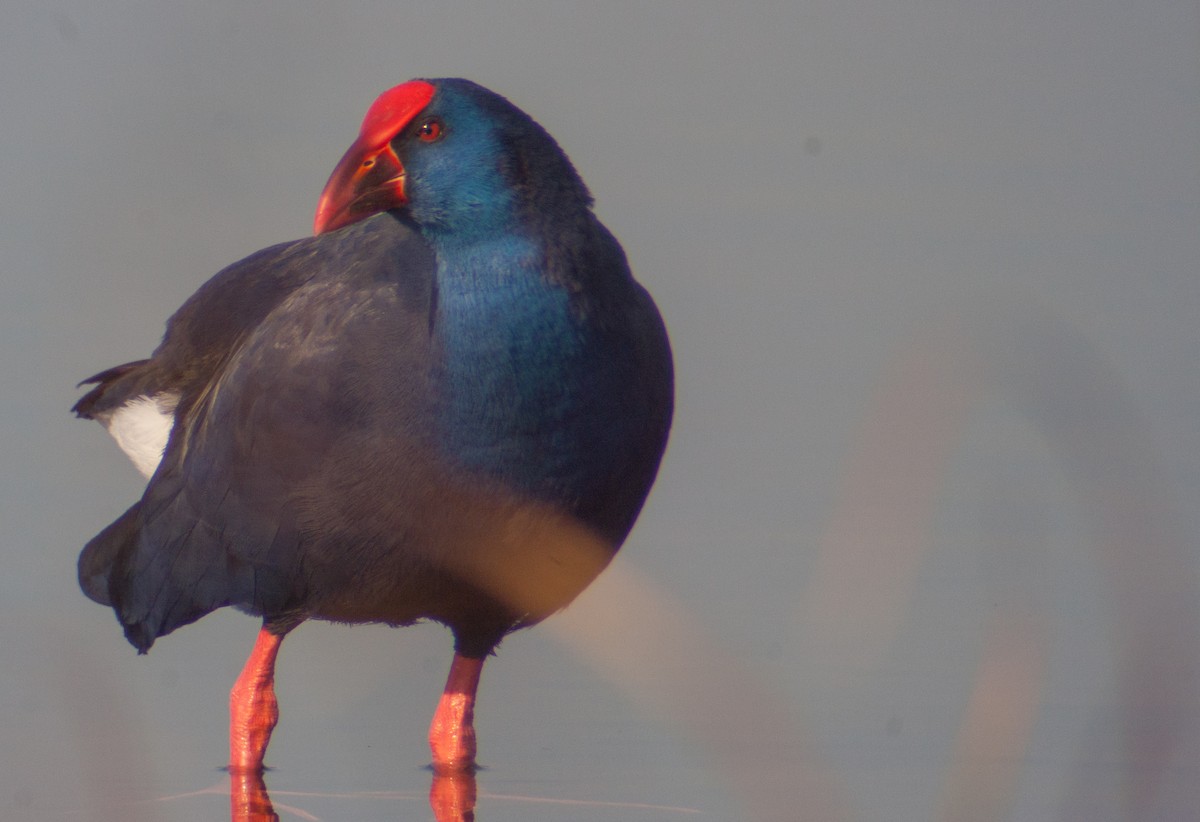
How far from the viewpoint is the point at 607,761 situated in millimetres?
3539

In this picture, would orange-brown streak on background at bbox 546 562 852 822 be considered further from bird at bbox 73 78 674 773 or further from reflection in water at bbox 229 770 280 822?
reflection in water at bbox 229 770 280 822

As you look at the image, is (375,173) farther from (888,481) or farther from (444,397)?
(888,481)

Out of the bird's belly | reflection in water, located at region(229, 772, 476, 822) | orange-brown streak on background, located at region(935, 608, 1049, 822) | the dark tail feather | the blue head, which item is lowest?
reflection in water, located at region(229, 772, 476, 822)

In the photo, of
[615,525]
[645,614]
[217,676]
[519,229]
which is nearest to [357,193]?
[519,229]

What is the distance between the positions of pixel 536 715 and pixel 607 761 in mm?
390

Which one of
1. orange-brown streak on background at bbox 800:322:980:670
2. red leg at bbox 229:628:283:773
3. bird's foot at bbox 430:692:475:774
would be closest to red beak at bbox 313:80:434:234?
red leg at bbox 229:628:283:773

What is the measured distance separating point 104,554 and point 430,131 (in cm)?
153

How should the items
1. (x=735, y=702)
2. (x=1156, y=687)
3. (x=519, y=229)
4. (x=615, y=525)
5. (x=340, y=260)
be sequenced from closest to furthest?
(x=1156, y=687) → (x=735, y=702) → (x=519, y=229) → (x=615, y=525) → (x=340, y=260)

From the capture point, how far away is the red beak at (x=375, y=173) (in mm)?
3074

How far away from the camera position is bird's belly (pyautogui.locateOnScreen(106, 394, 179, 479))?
4.02 m

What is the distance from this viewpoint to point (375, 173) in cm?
309

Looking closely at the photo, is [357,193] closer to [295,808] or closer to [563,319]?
[563,319]

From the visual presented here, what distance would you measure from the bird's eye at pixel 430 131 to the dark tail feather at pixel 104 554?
1328mm

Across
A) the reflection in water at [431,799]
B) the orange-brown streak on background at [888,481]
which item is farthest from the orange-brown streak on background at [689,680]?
the reflection in water at [431,799]
